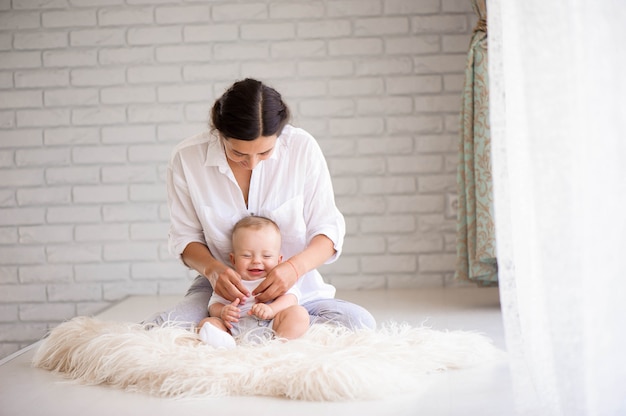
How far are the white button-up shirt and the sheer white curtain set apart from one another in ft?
4.26

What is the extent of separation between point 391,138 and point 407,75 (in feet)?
1.14

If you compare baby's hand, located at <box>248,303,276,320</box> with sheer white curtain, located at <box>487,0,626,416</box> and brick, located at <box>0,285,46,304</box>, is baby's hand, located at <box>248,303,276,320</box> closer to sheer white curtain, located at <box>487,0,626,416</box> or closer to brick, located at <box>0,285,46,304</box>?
sheer white curtain, located at <box>487,0,626,416</box>

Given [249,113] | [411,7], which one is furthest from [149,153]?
[249,113]

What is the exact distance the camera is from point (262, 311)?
8.30 ft

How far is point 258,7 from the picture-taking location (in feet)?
13.7

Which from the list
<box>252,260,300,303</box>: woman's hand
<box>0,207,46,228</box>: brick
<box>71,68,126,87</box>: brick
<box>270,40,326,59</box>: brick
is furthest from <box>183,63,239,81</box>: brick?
<box>252,260,300,303</box>: woman's hand

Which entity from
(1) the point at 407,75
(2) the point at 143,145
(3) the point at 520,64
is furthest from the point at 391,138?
(3) the point at 520,64

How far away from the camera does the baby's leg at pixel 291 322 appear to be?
2539 mm

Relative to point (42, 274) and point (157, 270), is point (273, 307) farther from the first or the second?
point (42, 274)

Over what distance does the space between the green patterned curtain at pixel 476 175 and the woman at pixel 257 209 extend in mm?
972

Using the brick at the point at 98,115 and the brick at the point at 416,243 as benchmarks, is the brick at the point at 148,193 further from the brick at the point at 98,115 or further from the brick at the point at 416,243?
the brick at the point at 416,243

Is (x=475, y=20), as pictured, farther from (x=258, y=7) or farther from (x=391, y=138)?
(x=258, y=7)

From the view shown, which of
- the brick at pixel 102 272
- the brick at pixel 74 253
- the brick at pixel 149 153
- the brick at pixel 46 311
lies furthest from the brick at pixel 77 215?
the brick at pixel 46 311

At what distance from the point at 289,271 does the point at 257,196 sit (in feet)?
1.12
